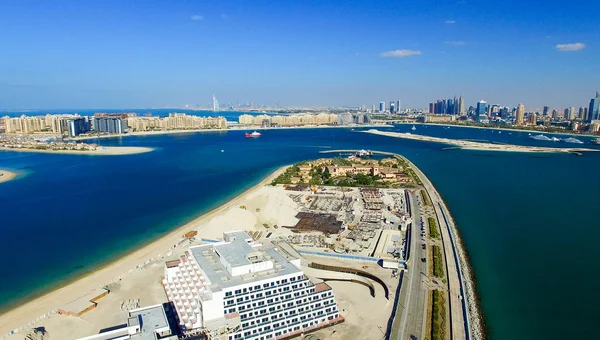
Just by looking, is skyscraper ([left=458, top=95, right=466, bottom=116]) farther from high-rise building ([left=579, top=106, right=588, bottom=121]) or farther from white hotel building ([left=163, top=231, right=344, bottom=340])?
white hotel building ([left=163, top=231, right=344, bottom=340])

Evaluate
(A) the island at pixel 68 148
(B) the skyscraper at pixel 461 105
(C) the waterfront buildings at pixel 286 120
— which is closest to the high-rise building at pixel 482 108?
(B) the skyscraper at pixel 461 105

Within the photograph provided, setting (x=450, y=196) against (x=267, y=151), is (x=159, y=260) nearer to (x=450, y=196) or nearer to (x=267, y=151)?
(x=450, y=196)

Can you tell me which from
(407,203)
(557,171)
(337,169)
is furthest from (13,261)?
(557,171)

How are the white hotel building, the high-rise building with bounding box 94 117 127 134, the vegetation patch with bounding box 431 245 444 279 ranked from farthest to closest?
the high-rise building with bounding box 94 117 127 134, the vegetation patch with bounding box 431 245 444 279, the white hotel building

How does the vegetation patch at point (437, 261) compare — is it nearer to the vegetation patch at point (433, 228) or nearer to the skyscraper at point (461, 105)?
the vegetation patch at point (433, 228)

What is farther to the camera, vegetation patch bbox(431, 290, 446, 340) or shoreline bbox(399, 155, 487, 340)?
shoreline bbox(399, 155, 487, 340)

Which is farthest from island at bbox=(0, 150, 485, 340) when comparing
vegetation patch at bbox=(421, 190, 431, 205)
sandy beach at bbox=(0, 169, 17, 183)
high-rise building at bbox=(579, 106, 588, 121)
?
high-rise building at bbox=(579, 106, 588, 121)
